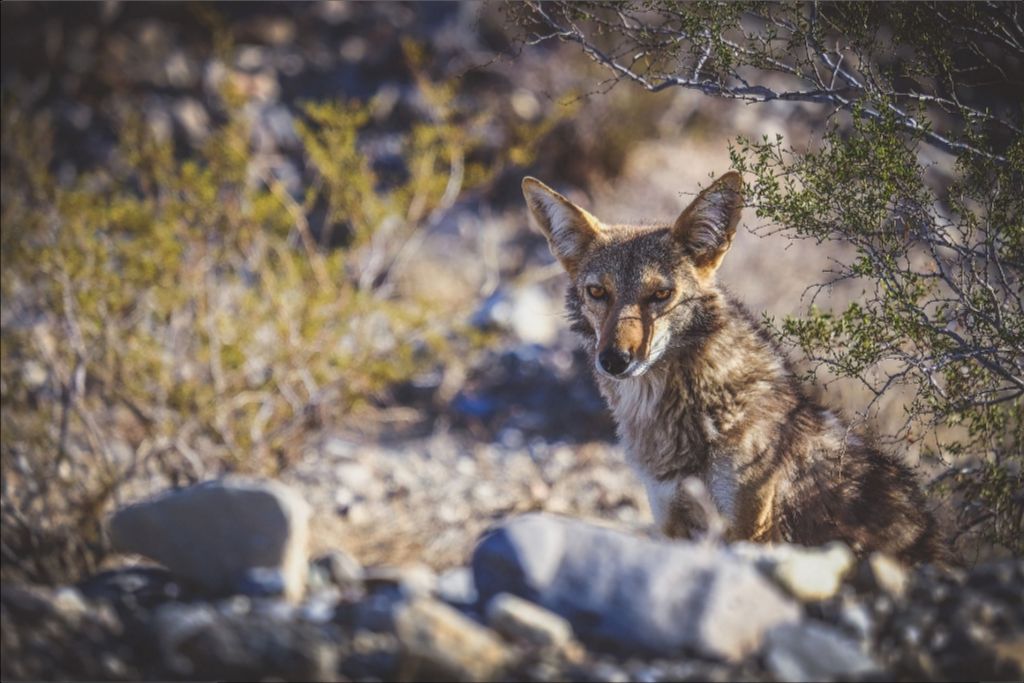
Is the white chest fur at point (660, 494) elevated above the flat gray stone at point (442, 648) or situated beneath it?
elevated above

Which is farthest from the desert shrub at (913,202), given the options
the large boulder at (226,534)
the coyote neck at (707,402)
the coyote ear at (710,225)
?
the large boulder at (226,534)

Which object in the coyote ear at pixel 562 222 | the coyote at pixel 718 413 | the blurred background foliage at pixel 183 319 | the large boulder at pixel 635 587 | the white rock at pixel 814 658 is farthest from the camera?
the blurred background foliage at pixel 183 319

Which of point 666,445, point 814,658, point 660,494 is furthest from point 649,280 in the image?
A: point 814,658

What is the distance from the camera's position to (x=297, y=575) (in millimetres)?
3695

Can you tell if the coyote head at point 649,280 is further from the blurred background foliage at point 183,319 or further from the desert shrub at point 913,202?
the blurred background foliage at point 183,319

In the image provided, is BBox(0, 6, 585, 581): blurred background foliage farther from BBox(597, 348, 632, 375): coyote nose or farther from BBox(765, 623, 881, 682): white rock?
BBox(765, 623, 881, 682): white rock

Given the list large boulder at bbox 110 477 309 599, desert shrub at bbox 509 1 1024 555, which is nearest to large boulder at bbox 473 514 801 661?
large boulder at bbox 110 477 309 599

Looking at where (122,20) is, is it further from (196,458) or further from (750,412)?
(750,412)

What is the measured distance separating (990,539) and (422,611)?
3.09 meters

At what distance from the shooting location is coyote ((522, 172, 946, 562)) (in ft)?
14.7

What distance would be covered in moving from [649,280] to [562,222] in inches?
28.8

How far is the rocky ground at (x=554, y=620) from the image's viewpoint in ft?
10.5

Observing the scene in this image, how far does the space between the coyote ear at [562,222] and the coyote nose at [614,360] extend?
870 millimetres

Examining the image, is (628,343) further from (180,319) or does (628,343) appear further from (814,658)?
(180,319)
